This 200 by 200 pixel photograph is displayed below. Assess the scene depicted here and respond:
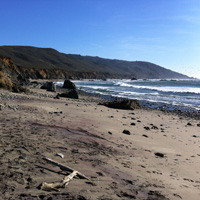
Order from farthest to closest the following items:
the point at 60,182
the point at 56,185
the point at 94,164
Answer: the point at 94,164
the point at 60,182
the point at 56,185

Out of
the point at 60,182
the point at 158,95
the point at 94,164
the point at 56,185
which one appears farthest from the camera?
the point at 158,95

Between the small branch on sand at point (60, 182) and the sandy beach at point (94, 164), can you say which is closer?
the small branch on sand at point (60, 182)

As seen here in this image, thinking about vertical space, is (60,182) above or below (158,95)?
below

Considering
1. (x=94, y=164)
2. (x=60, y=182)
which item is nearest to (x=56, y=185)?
(x=60, y=182)

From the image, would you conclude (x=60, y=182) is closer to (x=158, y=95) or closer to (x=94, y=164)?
(x=94, y=164)

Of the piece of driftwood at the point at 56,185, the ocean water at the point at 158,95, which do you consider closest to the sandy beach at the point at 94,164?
the piece of driftwood at the point at 56,185

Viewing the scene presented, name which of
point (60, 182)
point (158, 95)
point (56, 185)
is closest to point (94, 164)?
point (60, 182)

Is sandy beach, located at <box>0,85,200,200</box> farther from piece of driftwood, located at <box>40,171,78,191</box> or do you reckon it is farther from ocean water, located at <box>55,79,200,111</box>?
ocean water, located at <box>55,79,200,111</box>

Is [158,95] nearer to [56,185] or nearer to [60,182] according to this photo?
[60,182]

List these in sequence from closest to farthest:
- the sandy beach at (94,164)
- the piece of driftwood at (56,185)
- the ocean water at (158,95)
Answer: the piece of driftwood at (56,185)
the sandy beach at (94,164)
the ocean water at (158,95)

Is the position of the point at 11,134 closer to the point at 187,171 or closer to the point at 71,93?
the point at 187,171

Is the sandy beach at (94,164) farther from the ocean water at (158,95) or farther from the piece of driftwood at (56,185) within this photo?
the ocean water at (158,95)

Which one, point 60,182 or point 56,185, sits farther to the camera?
point 60,182

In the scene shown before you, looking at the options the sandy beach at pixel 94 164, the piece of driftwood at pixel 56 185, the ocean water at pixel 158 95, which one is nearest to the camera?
the piece of driftwood at pixel 56 185
